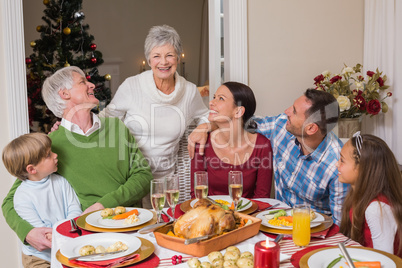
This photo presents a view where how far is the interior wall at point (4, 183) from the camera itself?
2514 millimetres

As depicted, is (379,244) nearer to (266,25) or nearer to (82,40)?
(266,25)

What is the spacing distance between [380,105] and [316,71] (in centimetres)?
51

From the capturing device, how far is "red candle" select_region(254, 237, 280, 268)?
1114mm

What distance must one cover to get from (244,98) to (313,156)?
0.53 meters

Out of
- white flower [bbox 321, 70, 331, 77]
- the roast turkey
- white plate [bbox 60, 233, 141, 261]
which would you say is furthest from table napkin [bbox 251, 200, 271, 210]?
white flower [bbox 321, 70, 331, 77]

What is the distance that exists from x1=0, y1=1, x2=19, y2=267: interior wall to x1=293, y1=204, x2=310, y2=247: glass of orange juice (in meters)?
1.89

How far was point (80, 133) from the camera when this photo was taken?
87.9 inches

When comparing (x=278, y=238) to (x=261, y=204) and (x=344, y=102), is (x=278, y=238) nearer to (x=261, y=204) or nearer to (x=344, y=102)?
(x=261, y=204)

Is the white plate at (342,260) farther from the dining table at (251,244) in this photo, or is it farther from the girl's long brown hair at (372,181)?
the girl's long brown hair at (372,181)

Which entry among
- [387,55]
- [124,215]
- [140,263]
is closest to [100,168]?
[124,215]

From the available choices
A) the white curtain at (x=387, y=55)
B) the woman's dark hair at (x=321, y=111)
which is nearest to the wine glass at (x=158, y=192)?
the woman's dark hair at (x=321, y=111)

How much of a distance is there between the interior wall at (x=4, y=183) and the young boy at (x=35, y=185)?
0.57m

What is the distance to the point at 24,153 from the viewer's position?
6.53 feet

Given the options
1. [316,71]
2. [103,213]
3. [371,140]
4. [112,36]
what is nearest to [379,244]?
[371,140]
